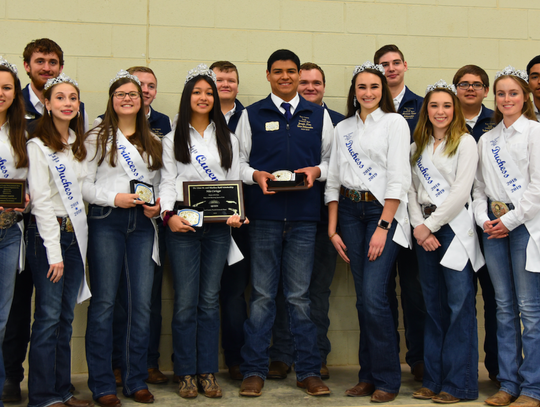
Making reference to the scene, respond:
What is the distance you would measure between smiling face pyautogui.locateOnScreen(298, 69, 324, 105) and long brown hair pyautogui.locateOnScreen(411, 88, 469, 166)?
0.85 meters

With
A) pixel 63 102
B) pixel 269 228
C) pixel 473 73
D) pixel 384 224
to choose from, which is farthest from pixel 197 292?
pixel 473 73

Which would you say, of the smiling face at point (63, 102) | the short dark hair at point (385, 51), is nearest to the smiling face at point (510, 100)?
the short dark hair at point (385, 51)

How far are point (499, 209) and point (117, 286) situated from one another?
204 cm

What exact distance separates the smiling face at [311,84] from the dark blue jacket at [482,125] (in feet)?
3.28

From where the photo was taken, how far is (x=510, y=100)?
2881 mm

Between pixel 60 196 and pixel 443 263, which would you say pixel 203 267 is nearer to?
pixel 60 196

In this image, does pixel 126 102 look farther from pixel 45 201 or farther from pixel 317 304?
pixel 317 304

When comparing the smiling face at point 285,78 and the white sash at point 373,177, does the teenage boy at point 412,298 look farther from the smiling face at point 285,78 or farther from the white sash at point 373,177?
the smiling face at point 285,78

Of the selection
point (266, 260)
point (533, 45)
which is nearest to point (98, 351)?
point (266, 260)

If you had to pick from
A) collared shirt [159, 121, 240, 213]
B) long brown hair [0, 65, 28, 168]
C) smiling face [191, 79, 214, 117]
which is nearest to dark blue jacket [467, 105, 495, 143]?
collared shirt [159, 121, 240, 213]

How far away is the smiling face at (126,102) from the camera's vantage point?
287 centimetres

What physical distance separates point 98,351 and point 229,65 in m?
1.91

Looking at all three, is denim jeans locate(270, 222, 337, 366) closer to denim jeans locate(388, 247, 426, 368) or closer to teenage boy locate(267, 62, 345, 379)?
teenage boy locate(267, 62, 345, 379)

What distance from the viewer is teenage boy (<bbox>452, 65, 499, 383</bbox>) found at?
3105mm
